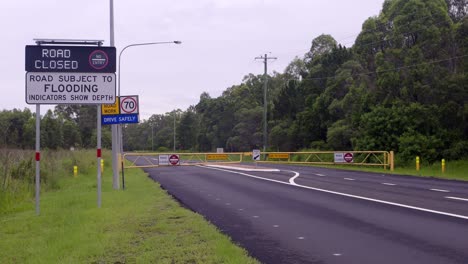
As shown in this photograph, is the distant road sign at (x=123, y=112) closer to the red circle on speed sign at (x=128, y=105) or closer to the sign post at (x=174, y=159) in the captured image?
the red circle on speed sign at (x=128, y=105)

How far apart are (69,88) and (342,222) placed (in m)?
7.51

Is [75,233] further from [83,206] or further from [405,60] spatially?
[405,60]

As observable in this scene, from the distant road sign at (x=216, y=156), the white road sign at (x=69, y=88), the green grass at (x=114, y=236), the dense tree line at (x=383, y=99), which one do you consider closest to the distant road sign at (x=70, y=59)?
the white road sign at (x=69, y=88)

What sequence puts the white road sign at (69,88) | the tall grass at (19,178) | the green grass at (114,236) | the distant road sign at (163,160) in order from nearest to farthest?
the green grass at (114,236), the white road sign at (69,88), the tall grass at (19,178), the distant road sign at (163,160)

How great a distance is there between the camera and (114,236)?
33.8 feet

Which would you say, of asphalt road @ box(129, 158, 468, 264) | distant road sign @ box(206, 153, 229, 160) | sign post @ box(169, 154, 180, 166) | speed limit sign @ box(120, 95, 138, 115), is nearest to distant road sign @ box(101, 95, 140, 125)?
speed limit sign @ box(120, 95, 138, 115)

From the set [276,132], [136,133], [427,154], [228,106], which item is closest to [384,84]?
[427,154]

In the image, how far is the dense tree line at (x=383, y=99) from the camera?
4091cm

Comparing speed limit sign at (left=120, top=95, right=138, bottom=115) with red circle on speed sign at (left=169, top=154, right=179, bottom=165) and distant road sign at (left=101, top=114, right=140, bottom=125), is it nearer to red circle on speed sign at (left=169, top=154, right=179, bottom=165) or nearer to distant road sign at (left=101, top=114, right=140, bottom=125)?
distant road sign at (left=101, top=114, right=140, bottom=125)

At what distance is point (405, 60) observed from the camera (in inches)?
1678

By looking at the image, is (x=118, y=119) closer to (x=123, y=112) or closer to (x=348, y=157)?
(x=123, y=112)

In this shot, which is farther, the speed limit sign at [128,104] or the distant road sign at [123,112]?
the speed limit sign at [128,104]

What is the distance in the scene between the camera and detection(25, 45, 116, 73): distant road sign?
1400 cm

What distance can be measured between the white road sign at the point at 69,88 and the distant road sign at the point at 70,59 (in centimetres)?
13
